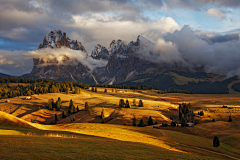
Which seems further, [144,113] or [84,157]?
[144,113]

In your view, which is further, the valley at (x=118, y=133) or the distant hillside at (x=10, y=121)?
the distant hillside at (x=10, y=121)

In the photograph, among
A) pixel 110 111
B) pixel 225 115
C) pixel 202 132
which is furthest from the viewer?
pixel 110 111

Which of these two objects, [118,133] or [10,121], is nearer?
[118,133]

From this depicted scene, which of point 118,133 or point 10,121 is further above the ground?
point 10,121

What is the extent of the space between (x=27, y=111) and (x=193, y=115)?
13188 centimetres

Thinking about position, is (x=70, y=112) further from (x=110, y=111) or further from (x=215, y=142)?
(x=215, y=142)

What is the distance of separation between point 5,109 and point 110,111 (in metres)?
93.0

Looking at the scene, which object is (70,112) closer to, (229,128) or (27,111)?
(27,111)

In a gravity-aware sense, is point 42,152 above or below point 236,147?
above

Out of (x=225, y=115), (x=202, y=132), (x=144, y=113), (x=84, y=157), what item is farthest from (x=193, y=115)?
(x=84, y=157)

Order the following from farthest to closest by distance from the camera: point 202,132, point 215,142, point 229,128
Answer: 1. point 229,128
2. point 202,132
3. point 215,142

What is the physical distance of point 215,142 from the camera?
55719mm

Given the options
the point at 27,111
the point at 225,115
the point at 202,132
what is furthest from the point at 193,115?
the point at 27,111

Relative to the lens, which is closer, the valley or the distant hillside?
the valley
